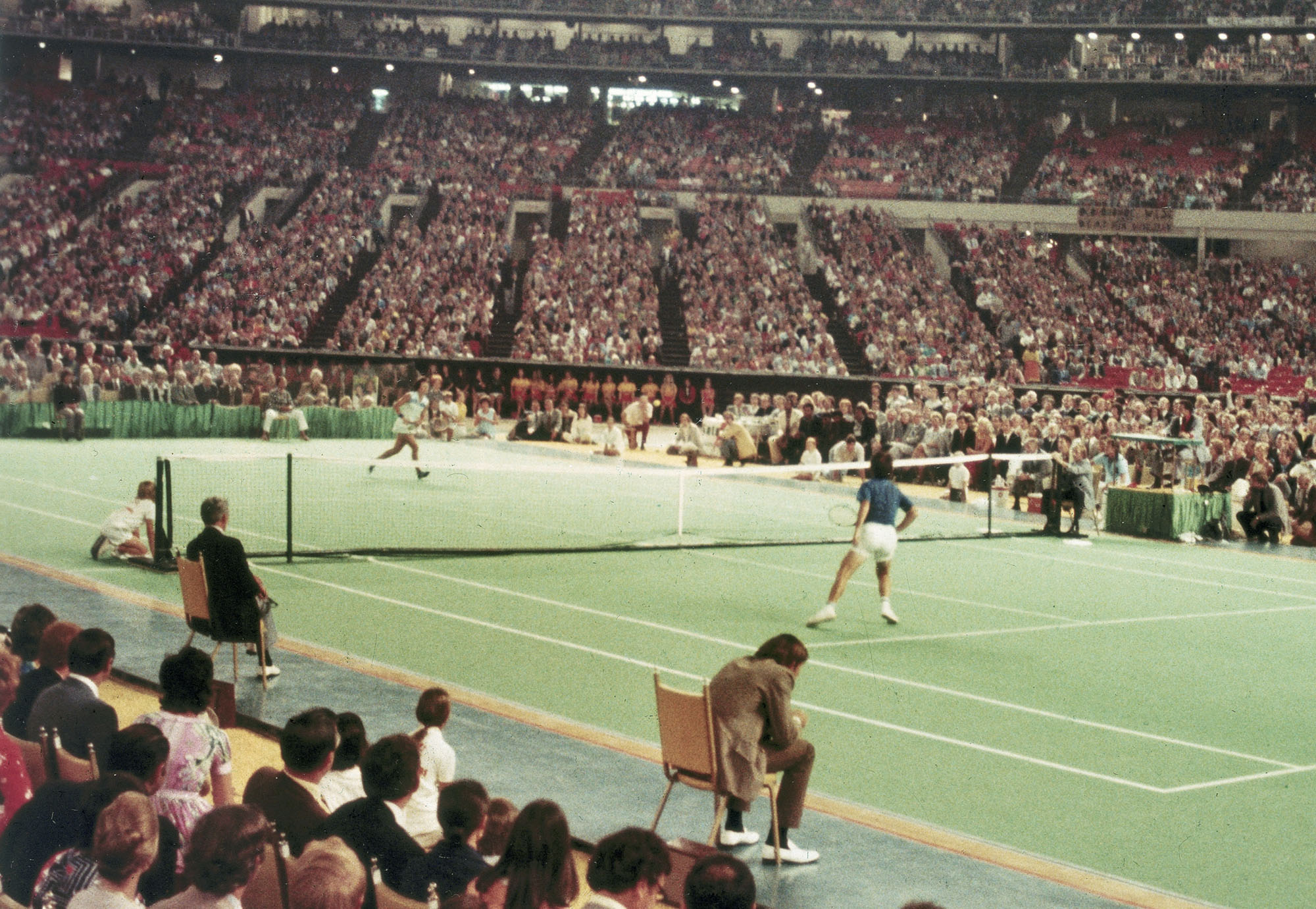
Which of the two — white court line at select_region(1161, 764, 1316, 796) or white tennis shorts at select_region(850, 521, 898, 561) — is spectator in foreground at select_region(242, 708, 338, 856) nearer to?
white court line at select_region(1161, 764, 1316, 796)

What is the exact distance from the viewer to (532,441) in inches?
1631

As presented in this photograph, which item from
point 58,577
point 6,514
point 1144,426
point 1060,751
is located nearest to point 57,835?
point 1060,751

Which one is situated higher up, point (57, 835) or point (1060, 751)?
point (57, 835)

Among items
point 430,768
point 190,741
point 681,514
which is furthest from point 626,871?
point 681,514

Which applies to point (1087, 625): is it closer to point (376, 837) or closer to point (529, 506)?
point (529, 506)

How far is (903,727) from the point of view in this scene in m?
12.6

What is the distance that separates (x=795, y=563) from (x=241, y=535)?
7.88 meters

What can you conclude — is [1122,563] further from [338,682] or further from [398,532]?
[338,682]

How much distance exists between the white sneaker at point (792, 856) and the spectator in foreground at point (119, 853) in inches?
172

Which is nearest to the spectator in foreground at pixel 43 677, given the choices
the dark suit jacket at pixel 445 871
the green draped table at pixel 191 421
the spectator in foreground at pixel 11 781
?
the spectator in foreground at pixel 11 781

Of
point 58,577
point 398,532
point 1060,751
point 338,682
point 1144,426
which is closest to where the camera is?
point 1060,751

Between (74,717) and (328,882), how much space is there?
3.58 m

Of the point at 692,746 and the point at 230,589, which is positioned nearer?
the point at 692,746

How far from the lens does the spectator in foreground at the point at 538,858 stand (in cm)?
556
